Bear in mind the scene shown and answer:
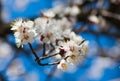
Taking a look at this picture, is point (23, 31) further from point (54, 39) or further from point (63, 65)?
point (63, 65)

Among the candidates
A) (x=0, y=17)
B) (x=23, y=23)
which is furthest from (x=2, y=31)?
(x=23, y=23)

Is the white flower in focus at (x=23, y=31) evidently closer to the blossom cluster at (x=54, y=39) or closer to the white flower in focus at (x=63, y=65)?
the blossom cluster at (x=54, y=39)

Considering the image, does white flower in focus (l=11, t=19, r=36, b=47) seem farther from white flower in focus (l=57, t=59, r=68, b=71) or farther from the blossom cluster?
white flower in focus (l=57, t=59, r=68, b=71)

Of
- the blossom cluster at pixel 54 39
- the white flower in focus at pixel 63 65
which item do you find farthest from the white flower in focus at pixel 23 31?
the white flower in focus at pixel 63 65

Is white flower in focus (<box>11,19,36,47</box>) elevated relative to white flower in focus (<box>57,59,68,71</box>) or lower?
elevated

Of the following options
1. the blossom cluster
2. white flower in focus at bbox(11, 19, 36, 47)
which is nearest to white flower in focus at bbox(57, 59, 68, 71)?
the blossom cluster

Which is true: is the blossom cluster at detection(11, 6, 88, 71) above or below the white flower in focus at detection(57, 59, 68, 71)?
above

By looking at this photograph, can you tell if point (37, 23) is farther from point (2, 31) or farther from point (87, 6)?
point (87, 6)

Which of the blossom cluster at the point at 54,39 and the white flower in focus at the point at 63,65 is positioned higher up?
the blossom cluster at the point at 54,39
